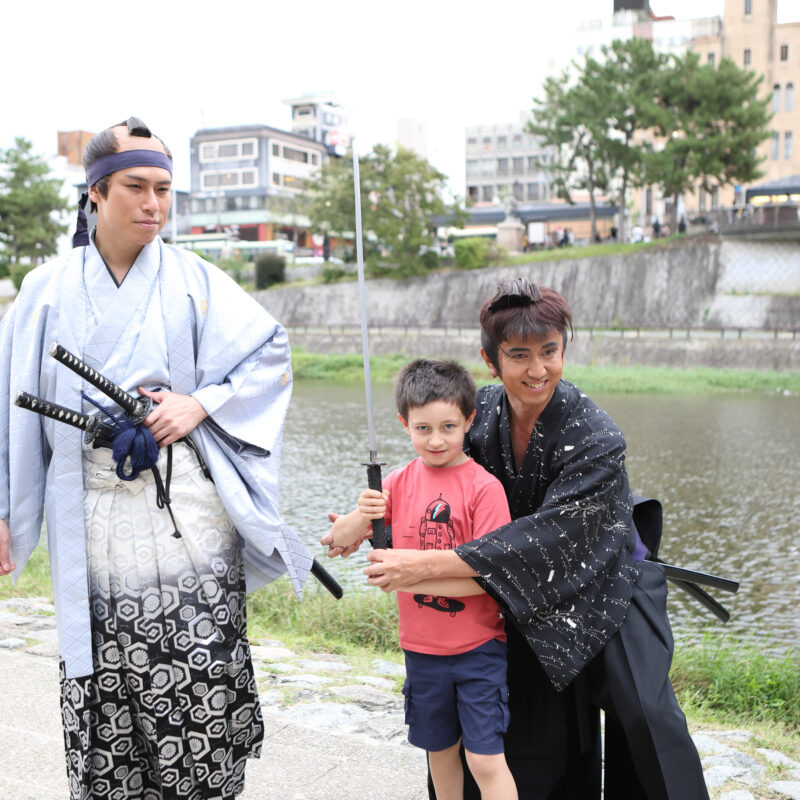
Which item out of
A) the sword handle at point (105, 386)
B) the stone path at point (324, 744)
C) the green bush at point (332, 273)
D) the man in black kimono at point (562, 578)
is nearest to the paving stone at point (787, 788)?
the stone path at point (324, 744)

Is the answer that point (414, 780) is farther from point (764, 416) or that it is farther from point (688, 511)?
point (764, 416)

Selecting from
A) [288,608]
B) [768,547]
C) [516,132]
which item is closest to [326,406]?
[768,547]

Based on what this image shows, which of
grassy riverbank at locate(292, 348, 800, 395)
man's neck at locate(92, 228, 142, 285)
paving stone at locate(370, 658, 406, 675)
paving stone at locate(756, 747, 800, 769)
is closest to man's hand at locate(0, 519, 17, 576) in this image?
man's neck at locate(92, 228, 142, 285)

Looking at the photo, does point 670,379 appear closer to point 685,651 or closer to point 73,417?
point 685,651

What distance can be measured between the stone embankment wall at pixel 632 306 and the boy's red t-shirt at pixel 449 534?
75.6 feet

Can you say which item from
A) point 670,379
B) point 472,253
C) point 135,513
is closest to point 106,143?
point 135,513

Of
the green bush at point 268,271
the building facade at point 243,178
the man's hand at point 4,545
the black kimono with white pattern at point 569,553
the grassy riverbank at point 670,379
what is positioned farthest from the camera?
the building facade at point 243,178

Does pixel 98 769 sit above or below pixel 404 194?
below

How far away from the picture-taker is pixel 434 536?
7.44 ft

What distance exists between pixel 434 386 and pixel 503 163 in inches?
2612

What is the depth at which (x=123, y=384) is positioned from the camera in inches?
88.6

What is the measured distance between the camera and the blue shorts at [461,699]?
2189mm

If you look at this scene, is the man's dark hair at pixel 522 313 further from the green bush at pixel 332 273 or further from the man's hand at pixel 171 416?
the green bush at pixel 332 273

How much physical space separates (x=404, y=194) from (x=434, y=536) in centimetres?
3293
